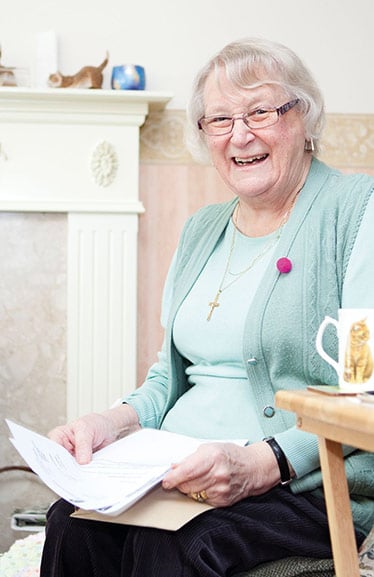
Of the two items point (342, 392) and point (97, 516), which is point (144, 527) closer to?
point (97, 516)

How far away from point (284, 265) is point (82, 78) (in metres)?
1.59

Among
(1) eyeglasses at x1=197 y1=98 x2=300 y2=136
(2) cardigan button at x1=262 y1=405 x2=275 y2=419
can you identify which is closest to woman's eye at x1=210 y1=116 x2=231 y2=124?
(1) eyeglasses at x1=197 y1=98 x2=300 y2=136

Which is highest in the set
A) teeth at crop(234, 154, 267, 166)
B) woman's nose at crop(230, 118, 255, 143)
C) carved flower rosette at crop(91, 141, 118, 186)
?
woman's nose at crop(230, 118, 255, 143)

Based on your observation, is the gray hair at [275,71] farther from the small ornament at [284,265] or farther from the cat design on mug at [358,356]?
the cat design on mug at [358,356]

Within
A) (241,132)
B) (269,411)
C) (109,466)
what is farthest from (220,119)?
(109,466)

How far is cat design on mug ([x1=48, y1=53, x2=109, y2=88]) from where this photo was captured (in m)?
2.82

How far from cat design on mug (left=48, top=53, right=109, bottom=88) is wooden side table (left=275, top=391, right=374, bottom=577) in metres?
1.99

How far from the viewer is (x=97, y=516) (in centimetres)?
128

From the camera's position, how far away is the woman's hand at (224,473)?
124 centimetres

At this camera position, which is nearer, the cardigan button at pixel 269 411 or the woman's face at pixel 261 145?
the cardigan button at pixel 269 411

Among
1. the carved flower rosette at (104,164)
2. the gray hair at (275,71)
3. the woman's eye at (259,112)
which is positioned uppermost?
the gray hair at (275,71)

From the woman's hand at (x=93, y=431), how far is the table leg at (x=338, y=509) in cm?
49

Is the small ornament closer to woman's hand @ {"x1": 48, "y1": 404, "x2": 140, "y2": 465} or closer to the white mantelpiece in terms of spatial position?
woman's hand @ {"x1": 48, "y1": 404, "x2": 140, "y2": 465}

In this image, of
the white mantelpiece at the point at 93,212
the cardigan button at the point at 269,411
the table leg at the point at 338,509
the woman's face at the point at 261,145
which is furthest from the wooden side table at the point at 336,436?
the white mantelpiece at the point at 93,212
